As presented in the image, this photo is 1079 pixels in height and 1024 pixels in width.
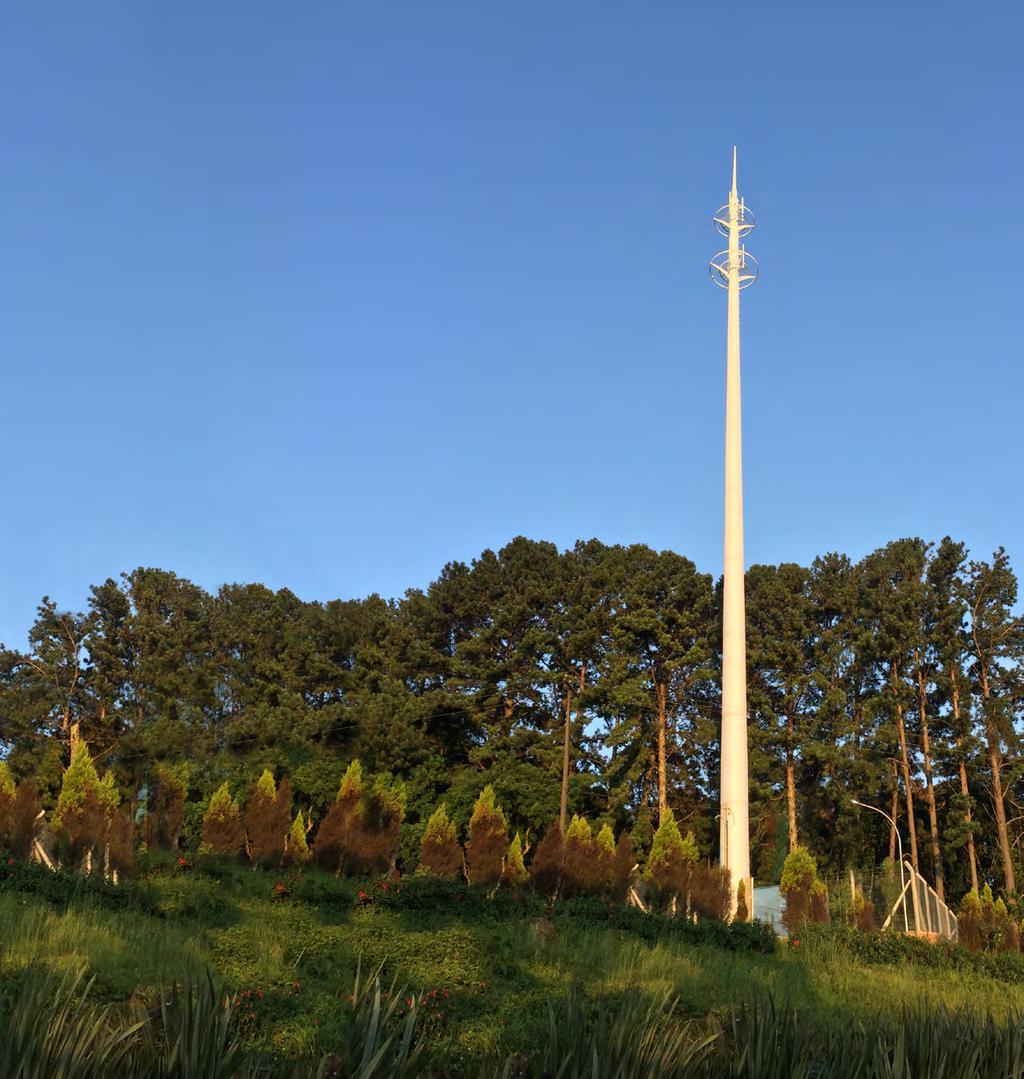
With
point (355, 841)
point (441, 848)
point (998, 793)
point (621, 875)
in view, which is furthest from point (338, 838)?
point (998, 793)

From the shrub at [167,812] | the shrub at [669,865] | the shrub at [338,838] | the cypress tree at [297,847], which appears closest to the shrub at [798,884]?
the shrub at [669,865]

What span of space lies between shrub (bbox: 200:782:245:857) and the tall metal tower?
11779 mm

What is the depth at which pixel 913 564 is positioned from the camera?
50125 mm

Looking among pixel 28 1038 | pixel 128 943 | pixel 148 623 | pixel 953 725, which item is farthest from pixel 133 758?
pixel 28 1038

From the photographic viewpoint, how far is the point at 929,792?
151 ft

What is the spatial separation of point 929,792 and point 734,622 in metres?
19.7

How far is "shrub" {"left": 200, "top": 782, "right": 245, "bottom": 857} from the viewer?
2652cm

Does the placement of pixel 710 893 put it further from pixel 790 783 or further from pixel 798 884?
pixel 790 783

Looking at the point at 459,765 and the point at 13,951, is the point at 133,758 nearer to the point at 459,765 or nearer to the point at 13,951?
the point at 459,765

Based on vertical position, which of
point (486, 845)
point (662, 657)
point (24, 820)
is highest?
point (662, 657)

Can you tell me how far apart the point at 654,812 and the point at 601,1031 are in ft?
133

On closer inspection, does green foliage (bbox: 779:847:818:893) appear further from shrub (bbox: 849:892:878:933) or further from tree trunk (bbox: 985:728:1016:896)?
tree trunk (bbox: 985:728:1016:896)

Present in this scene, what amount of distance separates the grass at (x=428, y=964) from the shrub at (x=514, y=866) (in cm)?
1148

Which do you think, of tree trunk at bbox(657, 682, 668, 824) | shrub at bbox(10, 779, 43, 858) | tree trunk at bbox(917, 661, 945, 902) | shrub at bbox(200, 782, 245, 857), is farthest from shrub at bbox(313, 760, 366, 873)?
tree trunk at bbox(917, 661, 945, 902)
